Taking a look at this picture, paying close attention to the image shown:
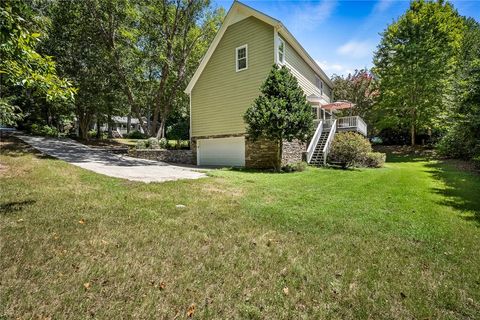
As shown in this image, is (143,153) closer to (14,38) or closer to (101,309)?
(14,38)

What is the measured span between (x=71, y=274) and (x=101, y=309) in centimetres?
78

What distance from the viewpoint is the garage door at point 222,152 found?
15.3m

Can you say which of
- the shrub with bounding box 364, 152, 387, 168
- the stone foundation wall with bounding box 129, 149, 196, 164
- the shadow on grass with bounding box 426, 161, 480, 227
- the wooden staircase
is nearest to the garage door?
the stone foundation wall with bounding box 129, 149, 196, 164

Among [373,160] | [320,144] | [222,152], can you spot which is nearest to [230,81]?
[222,152]

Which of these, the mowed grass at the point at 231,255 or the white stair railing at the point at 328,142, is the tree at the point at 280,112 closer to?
the white stair railing at the point at 328,142

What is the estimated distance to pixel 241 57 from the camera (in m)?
15.2

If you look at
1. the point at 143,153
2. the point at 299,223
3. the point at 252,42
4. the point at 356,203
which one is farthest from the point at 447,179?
the point at 143,153

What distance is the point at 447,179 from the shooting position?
10484 mm

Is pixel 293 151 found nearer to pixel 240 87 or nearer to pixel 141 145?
pixel 240 87

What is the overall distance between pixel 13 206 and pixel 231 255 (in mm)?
4361

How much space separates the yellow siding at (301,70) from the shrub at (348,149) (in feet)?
14.8

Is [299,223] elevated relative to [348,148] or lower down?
lower down

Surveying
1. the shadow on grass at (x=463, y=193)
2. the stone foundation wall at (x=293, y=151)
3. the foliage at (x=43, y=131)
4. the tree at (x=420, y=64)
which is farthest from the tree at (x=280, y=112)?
the foliage at (x=43, y=131)

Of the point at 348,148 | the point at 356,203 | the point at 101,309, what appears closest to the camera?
the point at 101,309
